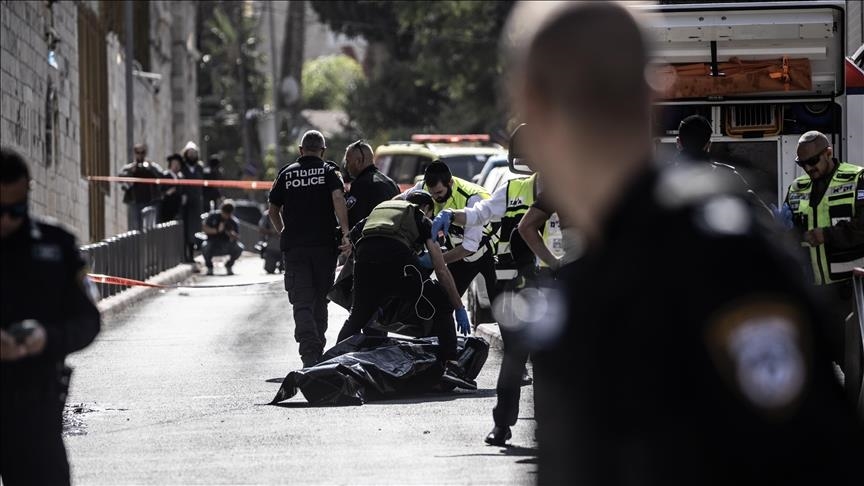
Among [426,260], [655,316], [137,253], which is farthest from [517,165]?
[655,316]

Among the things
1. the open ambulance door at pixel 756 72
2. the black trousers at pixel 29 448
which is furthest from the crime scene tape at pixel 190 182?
the black trousers at pixel 29 448

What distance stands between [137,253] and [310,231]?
1127 centimetres

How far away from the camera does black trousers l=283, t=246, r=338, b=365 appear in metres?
13.3

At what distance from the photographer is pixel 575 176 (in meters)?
2.29

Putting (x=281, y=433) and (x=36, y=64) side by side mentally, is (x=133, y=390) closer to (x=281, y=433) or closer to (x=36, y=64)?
(x=281, y=433)

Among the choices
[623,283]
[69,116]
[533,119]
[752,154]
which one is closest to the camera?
[623,283]

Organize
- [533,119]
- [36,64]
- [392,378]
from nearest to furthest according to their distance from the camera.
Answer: [533,119] → [392,378] → [36,64]

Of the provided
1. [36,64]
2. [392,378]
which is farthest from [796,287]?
[36,64]

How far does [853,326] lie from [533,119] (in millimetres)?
7638

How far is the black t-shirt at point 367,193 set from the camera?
13594 millimetres

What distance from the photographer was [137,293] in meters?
23.0

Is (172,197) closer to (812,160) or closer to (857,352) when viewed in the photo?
(812,160)

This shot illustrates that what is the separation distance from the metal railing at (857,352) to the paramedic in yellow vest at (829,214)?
96 centimetres

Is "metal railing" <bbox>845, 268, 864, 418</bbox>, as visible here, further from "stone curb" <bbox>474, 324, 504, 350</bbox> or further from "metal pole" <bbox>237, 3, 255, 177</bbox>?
"metal pole" <bbox>237, 3, 255, 177</bbox>
